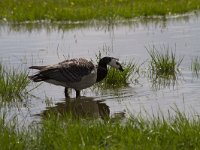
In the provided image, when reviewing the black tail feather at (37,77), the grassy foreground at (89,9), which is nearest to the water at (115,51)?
the black tail feather at (37,77)

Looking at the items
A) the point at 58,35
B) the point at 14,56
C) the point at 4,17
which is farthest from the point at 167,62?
the point at 4,17

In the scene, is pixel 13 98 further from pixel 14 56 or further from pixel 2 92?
pixel 14 56

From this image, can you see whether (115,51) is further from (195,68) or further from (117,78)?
(117,78)

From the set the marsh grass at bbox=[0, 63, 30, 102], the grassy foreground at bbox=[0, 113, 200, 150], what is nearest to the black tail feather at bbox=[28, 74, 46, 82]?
the marsh grass at bbox=[0, 63, 30, 102]

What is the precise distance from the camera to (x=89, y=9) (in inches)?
914

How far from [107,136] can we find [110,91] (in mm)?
4490

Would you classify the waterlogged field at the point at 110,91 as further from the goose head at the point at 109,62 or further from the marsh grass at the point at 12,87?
the goose head at the point at 109,62

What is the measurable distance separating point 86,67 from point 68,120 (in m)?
3.48

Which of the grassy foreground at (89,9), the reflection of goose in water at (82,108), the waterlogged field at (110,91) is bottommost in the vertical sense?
the reflection of goose in water at (82,108)

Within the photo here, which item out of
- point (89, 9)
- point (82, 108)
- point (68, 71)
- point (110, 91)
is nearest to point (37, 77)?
point (68, 71)

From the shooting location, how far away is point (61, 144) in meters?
7.11

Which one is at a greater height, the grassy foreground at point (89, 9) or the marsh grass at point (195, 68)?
the grassy foreground at point (89, 9)

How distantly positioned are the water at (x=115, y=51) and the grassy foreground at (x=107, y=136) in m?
1.25

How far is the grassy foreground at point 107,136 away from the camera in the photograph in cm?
709
